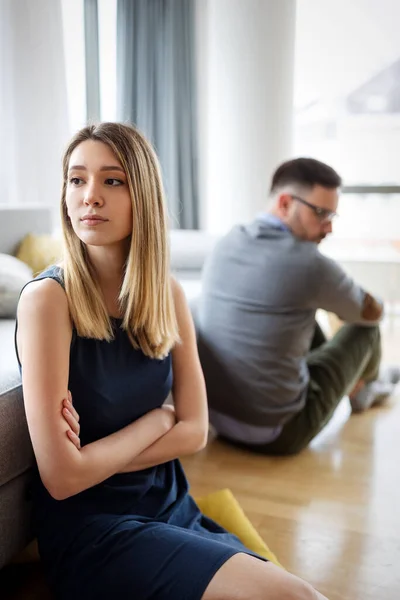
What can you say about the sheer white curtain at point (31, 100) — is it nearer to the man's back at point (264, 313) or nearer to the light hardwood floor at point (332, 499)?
the man's back at point (264, 313)

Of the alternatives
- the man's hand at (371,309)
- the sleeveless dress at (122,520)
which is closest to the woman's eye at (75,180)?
the sleeveless dress at (122,520)

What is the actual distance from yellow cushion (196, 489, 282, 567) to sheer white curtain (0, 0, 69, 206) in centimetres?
219

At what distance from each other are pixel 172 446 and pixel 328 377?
975 mm

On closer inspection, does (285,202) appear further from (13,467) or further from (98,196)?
(13,467)

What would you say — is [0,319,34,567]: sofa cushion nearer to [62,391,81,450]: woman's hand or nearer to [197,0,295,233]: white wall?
[62,391,81,450]: woman's hand

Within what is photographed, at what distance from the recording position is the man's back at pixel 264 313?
6.46ft

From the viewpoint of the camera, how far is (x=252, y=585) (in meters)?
1.09

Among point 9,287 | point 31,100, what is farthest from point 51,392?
point 31,100

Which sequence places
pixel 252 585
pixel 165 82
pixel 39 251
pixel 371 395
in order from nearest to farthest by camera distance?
1. pixel 252 585
2. pixel 39 251
3. pixel 371 395
4. pixel 165 82

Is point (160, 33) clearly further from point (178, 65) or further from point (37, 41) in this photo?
point (37, 41)

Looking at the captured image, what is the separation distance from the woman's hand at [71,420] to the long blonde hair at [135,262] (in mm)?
137

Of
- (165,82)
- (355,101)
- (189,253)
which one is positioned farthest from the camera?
(355,101)

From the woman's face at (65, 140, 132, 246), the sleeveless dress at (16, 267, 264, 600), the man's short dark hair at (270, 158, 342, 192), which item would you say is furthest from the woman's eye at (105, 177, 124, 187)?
the man's short dark hair at (270, 158, 342, 192)

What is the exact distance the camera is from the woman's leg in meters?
1.08
